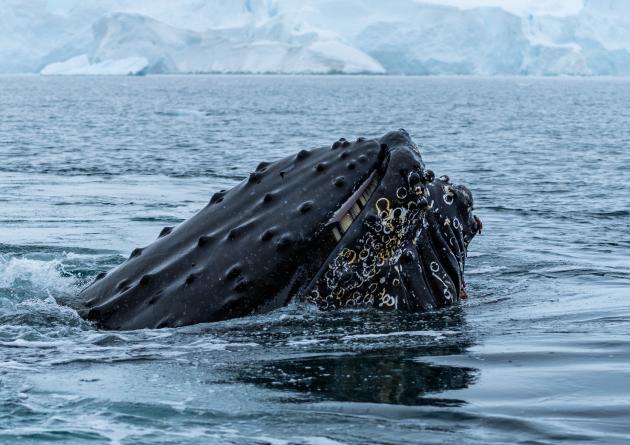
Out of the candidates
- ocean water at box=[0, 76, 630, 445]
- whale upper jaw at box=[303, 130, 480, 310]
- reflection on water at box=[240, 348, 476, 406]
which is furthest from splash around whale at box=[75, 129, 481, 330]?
reflection on water at box=[240, 348, 476, 406]

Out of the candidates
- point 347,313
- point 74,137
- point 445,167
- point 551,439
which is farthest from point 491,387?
point 74,137

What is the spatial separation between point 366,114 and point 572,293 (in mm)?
49210

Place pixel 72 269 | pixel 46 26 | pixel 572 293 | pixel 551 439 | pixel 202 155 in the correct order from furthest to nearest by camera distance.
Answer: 1. pixel 46 26
2. pixel 202 155
3. pixel 72 269
4. pixel 572 293
5. pixel 551 439

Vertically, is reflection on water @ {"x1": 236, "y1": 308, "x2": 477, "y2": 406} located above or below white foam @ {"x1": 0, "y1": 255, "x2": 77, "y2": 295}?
below

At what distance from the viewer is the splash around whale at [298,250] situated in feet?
19.2

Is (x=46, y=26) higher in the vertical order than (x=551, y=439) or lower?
higher

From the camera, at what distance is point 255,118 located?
50625 mm

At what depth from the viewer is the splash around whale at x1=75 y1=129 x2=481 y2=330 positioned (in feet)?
19.2

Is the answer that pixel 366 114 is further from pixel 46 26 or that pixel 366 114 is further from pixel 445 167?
pixel 46 26

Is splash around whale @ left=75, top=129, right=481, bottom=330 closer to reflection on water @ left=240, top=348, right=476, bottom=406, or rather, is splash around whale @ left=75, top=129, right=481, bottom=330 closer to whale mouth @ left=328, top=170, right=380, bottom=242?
whale mouth @ left=328, top=170, right=380, bottom=242

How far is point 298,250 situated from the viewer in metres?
5.93

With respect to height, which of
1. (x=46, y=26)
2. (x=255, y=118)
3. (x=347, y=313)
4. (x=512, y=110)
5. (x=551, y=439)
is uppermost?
(x=46, y=26)

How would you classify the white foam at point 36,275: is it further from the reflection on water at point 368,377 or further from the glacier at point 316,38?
the glacier at point 316,38

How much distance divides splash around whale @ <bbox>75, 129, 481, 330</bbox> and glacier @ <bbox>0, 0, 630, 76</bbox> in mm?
122235
